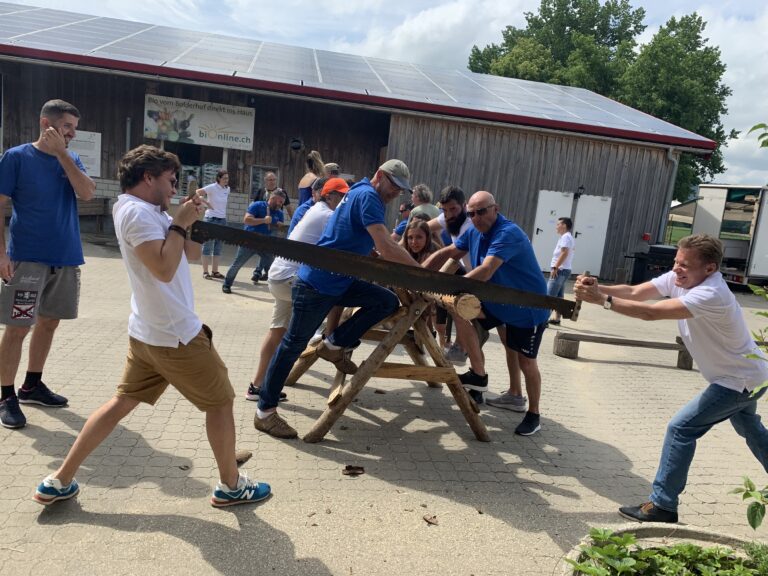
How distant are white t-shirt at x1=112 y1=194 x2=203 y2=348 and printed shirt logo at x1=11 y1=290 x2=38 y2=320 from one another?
4.89 ft

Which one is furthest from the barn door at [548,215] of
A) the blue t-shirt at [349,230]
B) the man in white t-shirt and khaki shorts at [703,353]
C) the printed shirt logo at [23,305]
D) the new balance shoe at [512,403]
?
the printed shirt logo at [23,305]

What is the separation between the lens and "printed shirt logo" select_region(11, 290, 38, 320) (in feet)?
13.1

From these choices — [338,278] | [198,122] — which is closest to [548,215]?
[198,122]

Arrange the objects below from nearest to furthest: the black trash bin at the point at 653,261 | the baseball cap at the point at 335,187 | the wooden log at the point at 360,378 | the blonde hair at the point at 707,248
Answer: the blonde hair at the point at 707,248, the wooden log at the point at 360,378, the baseball cap at the point at 335,187, the black trash bin at the point at 653,261

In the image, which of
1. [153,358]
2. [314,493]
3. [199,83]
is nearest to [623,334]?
[314,493]

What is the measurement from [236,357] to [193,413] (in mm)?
1750

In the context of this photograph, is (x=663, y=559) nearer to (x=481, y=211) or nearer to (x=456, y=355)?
(x=481, y=211)

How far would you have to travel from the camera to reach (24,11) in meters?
18.0

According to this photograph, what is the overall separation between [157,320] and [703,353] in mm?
3104

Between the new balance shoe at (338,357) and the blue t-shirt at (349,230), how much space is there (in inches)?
27.1

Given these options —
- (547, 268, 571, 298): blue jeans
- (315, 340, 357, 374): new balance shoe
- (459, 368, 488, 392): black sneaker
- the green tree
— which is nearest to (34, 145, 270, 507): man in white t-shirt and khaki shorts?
(315, 340, 357, 374): new balance shoe

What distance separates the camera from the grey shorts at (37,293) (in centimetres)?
401

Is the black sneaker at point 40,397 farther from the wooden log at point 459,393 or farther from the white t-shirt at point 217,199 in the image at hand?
the white t-shirt at point 217,199

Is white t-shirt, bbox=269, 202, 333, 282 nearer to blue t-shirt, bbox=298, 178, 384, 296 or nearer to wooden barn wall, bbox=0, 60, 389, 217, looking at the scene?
blue t-shirt, bbox=298, 178, 384, 296
